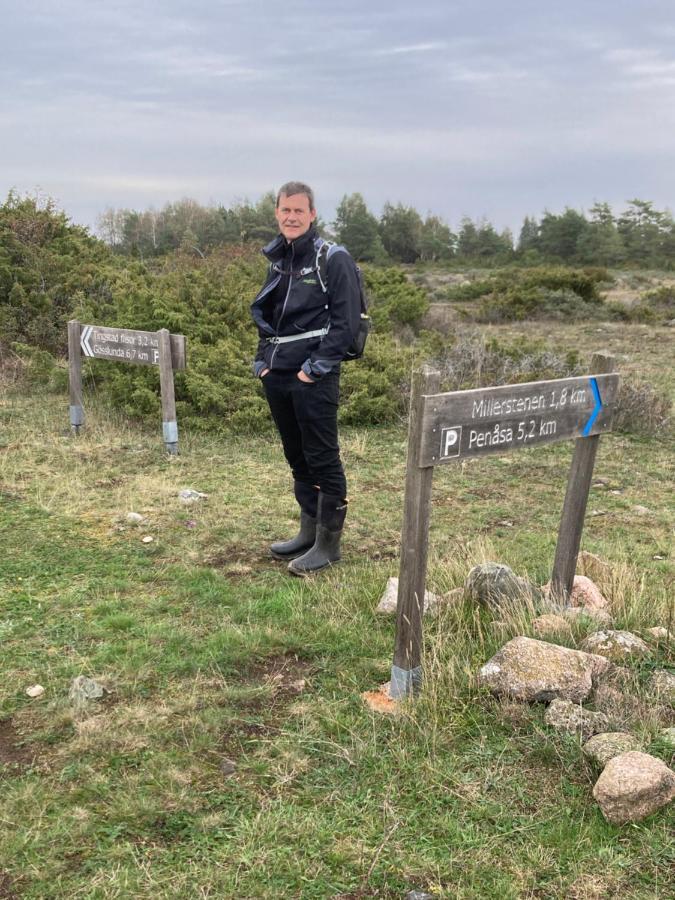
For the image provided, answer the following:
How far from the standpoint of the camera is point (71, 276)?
12.5 m

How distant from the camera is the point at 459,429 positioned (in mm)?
3004

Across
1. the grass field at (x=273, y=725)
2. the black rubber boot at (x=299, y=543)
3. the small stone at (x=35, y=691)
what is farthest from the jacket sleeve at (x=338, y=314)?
the small stone at (x=35, y=691)

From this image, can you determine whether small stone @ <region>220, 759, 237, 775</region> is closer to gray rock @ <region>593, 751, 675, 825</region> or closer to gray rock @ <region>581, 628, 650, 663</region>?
gray rock @ <region>593, 751, 675, 825</region>

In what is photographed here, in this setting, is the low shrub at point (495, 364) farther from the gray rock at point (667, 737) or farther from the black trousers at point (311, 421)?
the gray rock at point (667, 737)

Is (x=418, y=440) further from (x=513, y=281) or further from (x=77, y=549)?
(x=513, y=281)

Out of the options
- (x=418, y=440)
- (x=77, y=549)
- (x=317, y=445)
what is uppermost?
(x=418, y=440)

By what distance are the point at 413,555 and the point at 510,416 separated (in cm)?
70

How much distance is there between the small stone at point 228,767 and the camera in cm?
284

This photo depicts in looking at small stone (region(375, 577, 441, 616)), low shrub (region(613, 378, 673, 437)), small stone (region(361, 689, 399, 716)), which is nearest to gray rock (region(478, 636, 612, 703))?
small stone (region(361, 689, 399, 716))

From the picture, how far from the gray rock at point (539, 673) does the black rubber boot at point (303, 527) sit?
195 cm

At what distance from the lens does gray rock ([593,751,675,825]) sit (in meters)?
2.51

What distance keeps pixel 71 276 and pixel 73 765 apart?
10944 millimetres

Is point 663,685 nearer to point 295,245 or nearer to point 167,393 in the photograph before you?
point 295,245

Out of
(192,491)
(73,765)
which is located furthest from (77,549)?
(73,765)
